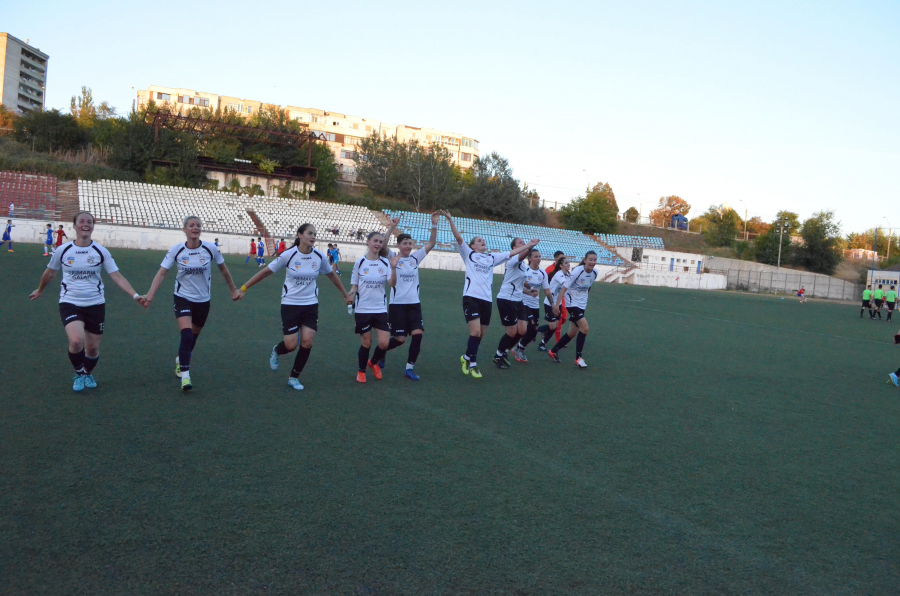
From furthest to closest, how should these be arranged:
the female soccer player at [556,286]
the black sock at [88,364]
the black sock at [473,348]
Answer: the female soccer player at [556,286], the black sock at [473,348], the black sock at [88,364]

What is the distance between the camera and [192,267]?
6.95 m

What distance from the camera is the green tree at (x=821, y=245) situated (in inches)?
2495

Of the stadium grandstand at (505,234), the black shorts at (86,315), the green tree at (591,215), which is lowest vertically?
the black shorts at (86,315)

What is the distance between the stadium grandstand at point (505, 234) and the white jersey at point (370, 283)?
131 ft

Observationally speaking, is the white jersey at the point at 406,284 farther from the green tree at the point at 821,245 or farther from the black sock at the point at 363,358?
the green tree at the point at 821,245

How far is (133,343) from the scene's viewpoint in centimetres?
934

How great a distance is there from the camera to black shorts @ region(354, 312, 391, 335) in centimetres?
772

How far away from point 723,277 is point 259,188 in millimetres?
36726

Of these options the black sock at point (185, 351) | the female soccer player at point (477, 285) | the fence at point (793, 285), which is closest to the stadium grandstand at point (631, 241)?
the fence at point (793, 285)

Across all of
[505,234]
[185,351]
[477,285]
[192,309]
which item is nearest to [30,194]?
[505,234]

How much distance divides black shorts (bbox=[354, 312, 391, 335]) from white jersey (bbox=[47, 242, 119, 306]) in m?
2.64

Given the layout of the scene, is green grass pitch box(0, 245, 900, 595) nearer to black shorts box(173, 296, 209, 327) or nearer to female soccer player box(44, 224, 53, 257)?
black shorts box(173, 296, 209, 327)

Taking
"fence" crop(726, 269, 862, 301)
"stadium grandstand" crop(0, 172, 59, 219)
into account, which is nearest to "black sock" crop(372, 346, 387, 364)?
"stadium grandstand" crop(0, 172, 59, 219)

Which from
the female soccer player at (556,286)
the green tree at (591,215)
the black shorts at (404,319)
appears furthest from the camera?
the green tree at (591,215)
